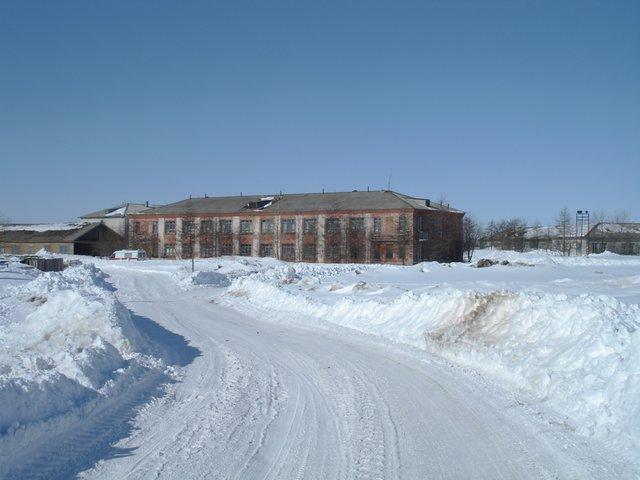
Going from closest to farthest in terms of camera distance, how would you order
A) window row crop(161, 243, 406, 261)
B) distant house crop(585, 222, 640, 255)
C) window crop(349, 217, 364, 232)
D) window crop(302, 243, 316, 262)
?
window row crop(161, 243, 406, 261) < window crop(349, 217, 364, 232) < window crop(302, 243, 316, 262) < distant house crop(585, 222, 640, 255)

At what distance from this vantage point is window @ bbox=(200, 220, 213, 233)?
8206 centimetres

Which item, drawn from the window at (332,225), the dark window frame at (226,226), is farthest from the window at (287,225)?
the dark window frame at (226,226)

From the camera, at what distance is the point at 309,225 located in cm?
7712

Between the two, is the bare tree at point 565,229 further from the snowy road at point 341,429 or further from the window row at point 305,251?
the snowy road at point 341,429

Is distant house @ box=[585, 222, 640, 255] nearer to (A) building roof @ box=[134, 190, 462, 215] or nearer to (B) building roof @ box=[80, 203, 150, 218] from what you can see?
(A) building roof @ box=[134, 190, 462, 215]

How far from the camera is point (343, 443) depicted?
7504 millimetres

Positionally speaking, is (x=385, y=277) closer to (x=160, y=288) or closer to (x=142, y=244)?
(x=160, y=288)

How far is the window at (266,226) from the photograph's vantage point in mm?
78938

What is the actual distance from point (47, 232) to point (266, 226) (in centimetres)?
3601

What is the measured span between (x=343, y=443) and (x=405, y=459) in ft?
2.86

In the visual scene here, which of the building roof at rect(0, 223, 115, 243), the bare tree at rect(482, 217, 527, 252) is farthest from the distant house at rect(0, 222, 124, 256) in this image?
the bare tree at rect(482, 217, 527, 252)

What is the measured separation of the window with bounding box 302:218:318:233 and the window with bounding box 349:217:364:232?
4942mm

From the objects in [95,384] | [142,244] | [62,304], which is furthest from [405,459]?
[142,244]

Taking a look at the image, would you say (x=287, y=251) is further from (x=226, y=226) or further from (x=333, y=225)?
(x=226, y=226)
